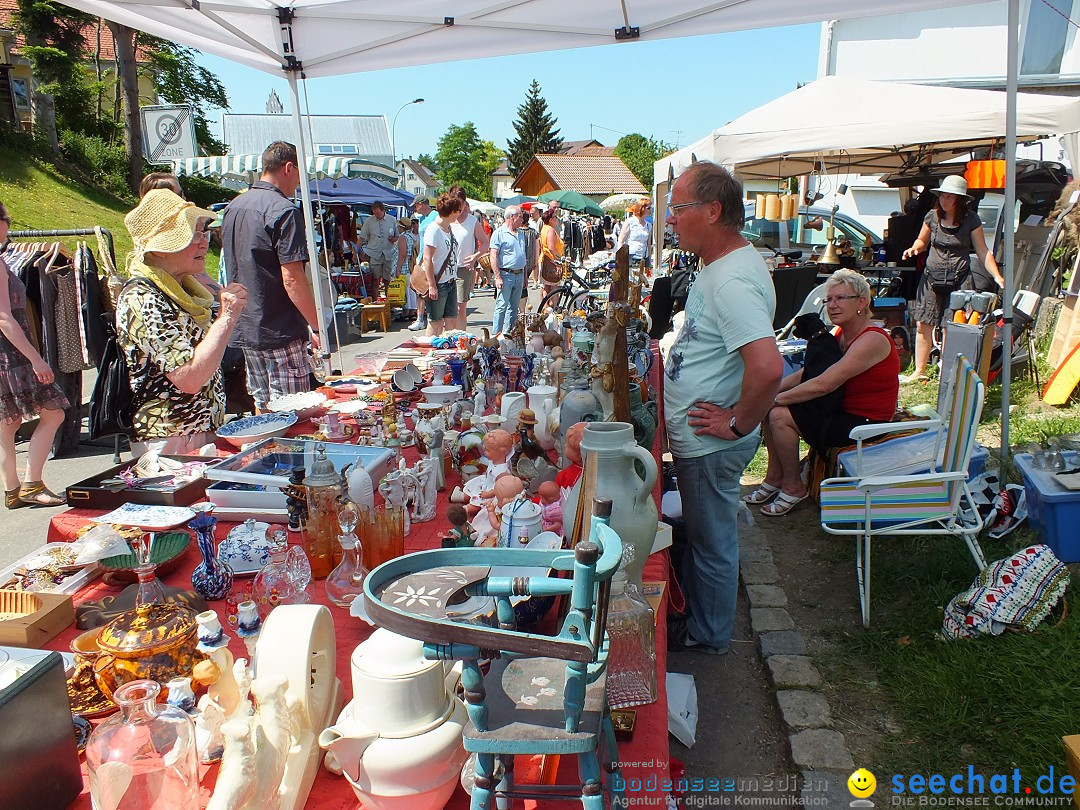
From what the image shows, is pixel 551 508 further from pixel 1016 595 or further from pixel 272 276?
pixel 272 276

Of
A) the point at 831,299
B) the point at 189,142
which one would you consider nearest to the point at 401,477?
the point at 831,299

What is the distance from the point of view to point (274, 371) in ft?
12.6

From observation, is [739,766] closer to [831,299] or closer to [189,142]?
[831,299]

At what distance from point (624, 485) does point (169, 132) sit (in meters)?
7.77

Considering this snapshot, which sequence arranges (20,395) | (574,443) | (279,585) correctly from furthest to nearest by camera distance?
1. (20,395)
2. (574,443)
3. (279,585)

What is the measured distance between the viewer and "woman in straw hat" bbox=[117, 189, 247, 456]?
2.35m

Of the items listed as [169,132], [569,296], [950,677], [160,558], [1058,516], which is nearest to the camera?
[160,558]

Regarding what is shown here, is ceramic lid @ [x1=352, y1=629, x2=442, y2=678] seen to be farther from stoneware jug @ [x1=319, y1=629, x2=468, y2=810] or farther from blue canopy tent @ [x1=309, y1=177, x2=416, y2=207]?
blue canopy tent @ [x1=309, y1=177, x2=416, y2=207]

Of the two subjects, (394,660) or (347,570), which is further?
(347,570)

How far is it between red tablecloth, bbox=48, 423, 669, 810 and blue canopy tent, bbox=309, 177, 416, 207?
37.4 ft

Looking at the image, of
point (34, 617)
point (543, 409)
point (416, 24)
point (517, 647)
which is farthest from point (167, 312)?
point (416, 24)

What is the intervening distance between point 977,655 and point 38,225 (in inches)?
695

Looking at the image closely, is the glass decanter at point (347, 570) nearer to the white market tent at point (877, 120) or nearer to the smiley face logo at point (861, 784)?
the smiley face logo at point (861, 784)

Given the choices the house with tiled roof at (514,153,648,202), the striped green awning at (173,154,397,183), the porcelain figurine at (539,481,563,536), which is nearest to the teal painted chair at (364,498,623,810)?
the porcelain figurine at (539,481,563,536)
